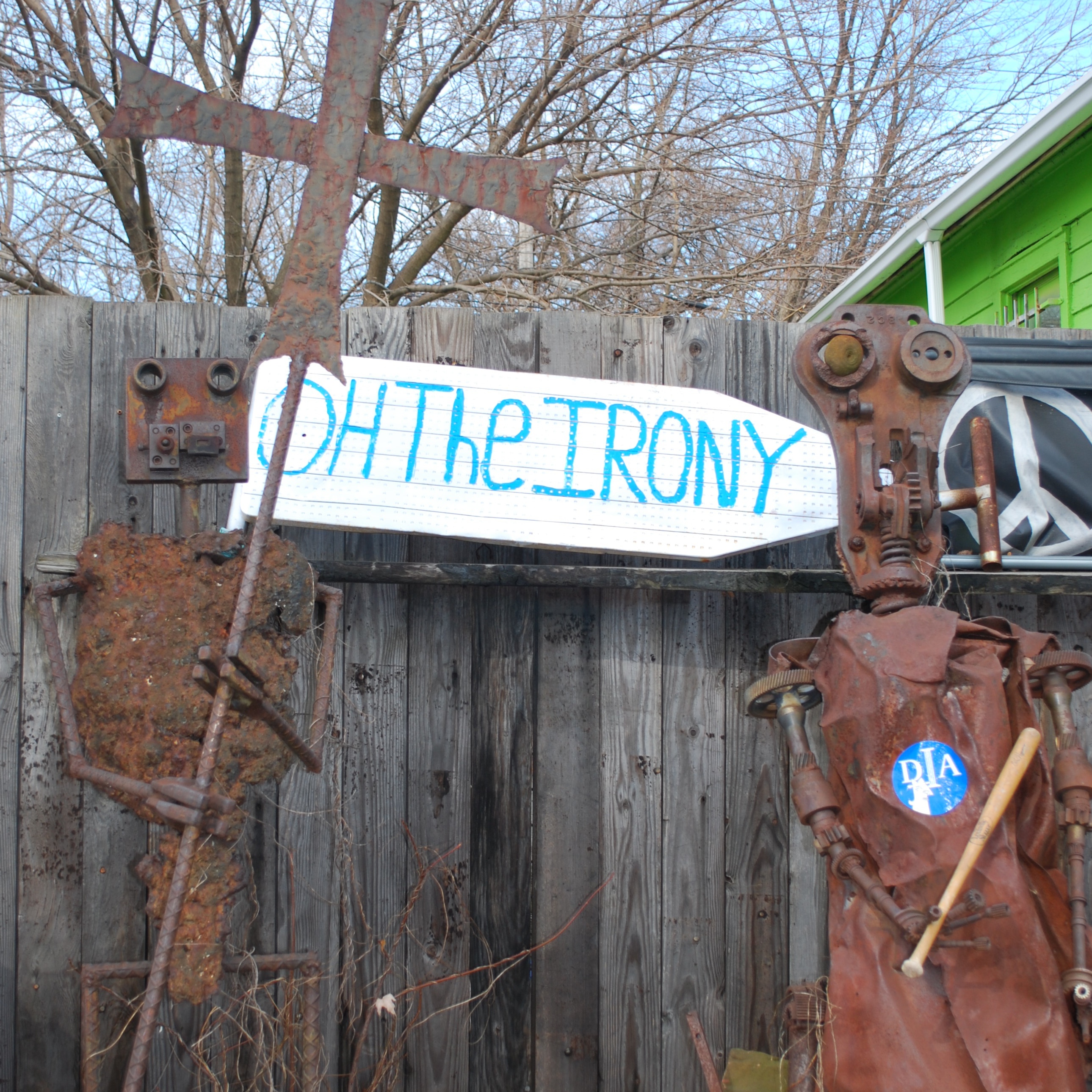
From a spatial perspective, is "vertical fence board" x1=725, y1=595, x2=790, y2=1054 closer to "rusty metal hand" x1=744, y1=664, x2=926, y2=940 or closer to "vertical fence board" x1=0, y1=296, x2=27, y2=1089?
"rusty metal hand" x1=744, y1=664, x2=926, y2=940

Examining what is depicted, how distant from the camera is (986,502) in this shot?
2.00 metres

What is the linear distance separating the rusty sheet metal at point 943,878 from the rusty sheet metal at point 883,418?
0.54ft

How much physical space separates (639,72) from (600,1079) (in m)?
5.92

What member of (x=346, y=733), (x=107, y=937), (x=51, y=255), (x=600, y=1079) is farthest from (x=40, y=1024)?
(x=51, y=255)

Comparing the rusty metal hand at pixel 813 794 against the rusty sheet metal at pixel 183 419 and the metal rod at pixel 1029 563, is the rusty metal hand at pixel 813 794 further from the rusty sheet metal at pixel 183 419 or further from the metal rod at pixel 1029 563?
the rusty sheet metal at pixel 183 419

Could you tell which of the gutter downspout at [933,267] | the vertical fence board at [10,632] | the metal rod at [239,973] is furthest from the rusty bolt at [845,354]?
the gutter downspout at [933,267]

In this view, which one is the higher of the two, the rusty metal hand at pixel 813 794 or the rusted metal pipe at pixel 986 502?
the rusted metal pipe at pixel 986 502

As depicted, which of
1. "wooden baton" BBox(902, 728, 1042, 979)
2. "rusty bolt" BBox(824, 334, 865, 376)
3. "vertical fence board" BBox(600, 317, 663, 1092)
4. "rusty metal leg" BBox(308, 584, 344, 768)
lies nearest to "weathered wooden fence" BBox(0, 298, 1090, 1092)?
"vertical fence board" BBox(600, 317, 663, 1092)

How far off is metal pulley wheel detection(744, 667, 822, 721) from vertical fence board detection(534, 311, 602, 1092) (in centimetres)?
57

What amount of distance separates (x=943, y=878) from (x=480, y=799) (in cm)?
110

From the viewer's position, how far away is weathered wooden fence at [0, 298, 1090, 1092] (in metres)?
2.26

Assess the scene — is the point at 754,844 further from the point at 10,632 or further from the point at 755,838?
the point at 10,632

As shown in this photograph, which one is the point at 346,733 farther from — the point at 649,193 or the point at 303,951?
the point at 649,193

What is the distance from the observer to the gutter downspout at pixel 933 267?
4410 millimetres
